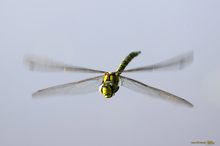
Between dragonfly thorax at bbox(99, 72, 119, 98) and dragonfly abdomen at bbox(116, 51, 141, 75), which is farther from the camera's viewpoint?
dragonfly abdomen at bbox(116, 51, 141, 75)

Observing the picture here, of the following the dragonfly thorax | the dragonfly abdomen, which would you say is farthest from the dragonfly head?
the dragonfly abdomen

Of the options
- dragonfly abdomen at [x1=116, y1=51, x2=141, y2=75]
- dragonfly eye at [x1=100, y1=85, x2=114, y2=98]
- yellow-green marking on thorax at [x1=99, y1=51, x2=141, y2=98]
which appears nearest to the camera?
dragonfly eye at [x1=100, y1=85, x2=114, y2=98]

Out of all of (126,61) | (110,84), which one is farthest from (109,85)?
(126,61)

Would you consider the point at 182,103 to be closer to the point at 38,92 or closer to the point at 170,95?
the point at 170,95

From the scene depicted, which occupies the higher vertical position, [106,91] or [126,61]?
[126,61]

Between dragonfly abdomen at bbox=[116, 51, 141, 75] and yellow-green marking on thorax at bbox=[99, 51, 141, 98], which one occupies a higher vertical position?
dragonfly abdomen at bbox=[116, 51, 141, 75]

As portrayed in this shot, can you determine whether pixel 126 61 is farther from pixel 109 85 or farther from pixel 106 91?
pixel 106 91

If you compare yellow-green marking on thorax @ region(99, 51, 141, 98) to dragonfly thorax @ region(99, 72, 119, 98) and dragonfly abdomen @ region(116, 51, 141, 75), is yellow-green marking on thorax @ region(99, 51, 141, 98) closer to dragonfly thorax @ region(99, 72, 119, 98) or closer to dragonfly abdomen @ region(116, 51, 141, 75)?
dragonfly thorax @ region(99, 72, 119, 98)

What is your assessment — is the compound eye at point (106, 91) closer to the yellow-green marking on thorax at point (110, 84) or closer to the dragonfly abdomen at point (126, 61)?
the yellow-green marking on thorax at point (110, 84)

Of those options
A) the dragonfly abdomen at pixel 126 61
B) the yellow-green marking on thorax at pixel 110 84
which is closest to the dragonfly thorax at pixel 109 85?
the yellow-green marking on thorax at pixel 110 84
